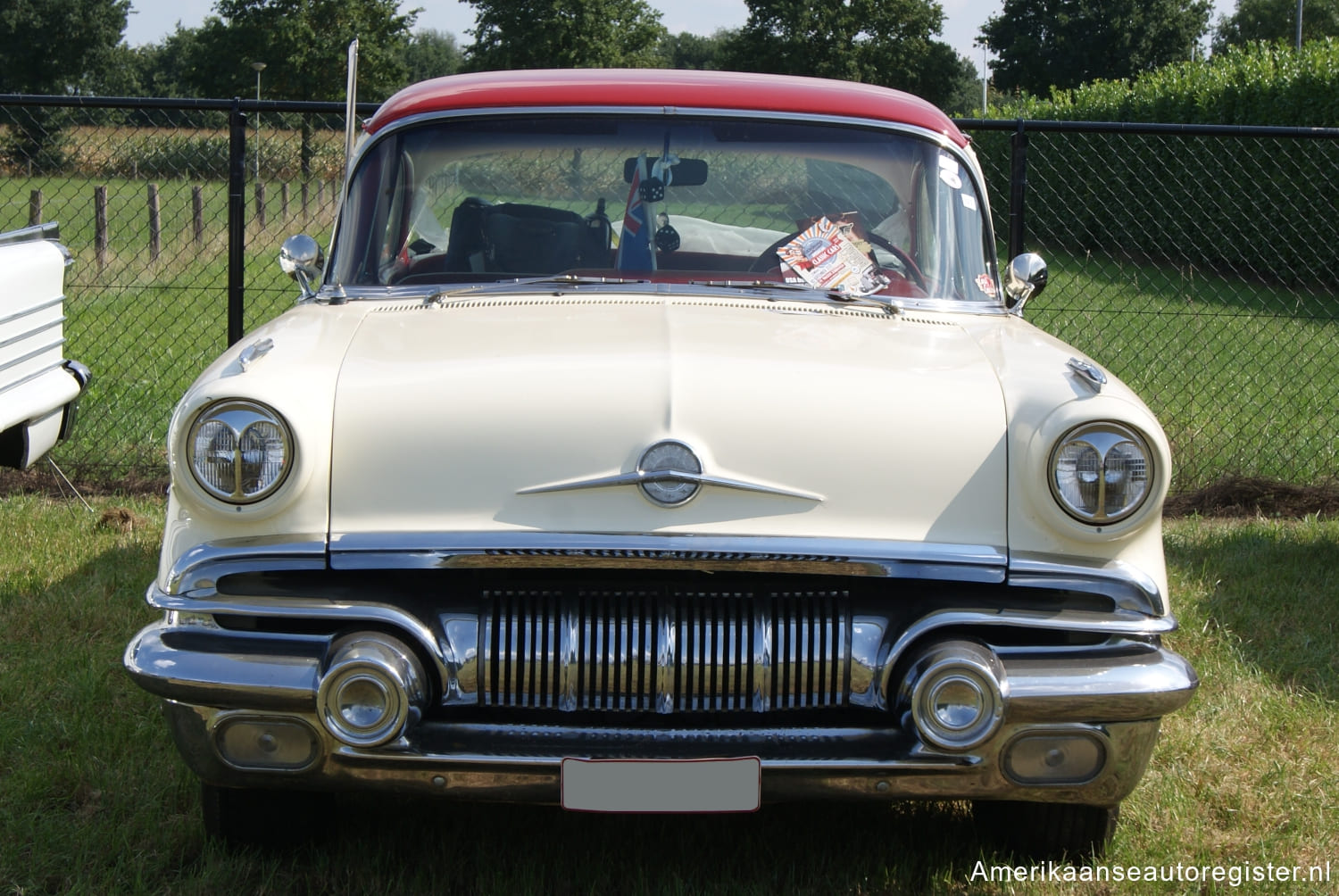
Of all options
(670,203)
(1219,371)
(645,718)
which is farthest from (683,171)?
(1219,371)

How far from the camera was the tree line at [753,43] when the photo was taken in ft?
159

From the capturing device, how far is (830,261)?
11.4 feet

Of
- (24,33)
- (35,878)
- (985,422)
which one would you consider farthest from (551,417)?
(24,33)

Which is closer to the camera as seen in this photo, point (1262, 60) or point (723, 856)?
point (723, 856)

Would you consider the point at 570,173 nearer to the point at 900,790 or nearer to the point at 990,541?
the point at 990,541

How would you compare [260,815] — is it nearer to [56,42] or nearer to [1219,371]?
[1219,371]

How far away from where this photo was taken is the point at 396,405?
251 centimetres

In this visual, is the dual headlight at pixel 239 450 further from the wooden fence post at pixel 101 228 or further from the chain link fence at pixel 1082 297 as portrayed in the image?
the wooden fence post at pixel 101 228

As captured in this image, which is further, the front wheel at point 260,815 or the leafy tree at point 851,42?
the leafy tree at point 851,42

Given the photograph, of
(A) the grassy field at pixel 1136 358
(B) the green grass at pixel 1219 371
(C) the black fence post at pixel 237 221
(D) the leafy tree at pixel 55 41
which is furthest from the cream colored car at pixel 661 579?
(D) the leafy tree at pixel 55 41

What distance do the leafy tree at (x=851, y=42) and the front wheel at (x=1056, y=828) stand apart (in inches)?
2420

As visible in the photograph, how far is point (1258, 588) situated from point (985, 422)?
9.81ft

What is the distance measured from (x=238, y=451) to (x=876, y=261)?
179 cm

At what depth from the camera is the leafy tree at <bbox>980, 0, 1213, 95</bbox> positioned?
60156mm
